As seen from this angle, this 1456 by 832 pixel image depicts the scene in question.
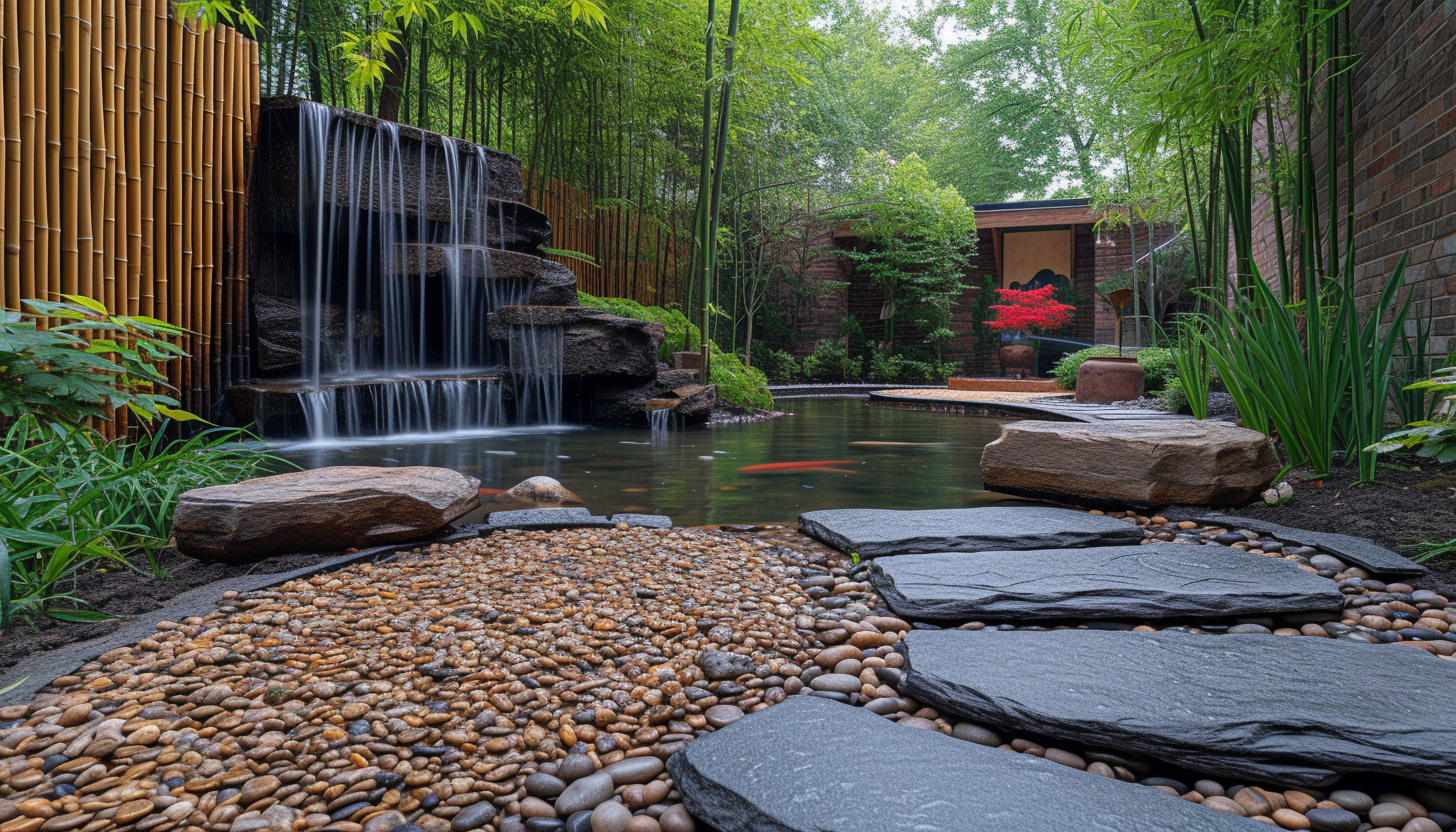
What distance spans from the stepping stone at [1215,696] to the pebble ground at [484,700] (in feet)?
0.12

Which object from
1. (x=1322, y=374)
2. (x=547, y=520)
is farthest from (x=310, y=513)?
(x=1322, y=374)

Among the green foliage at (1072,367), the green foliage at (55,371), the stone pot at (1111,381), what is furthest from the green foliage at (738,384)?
the green foliage at (55,371)

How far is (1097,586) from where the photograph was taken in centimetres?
162

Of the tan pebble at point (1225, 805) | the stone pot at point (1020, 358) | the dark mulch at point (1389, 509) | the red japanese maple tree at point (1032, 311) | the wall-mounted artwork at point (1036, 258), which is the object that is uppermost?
the wall-mounted artwork at point (1036, 258)

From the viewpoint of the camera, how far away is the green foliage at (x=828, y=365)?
1497cm

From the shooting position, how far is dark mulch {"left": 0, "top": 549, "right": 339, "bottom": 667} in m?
1.37

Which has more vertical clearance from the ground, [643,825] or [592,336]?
[592,336]

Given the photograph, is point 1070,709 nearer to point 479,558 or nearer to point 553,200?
point 479,558

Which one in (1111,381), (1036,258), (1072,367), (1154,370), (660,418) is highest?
(1036,258)

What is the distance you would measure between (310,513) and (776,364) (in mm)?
13067

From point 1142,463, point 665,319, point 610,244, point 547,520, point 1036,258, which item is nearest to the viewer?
point 547,520

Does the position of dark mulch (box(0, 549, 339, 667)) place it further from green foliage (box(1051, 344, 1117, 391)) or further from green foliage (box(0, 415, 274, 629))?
green foliage (box(1051, 344, 1117, 391))

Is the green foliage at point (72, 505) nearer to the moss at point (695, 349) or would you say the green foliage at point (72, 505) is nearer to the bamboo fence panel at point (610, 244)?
the moss at point (695, 349)

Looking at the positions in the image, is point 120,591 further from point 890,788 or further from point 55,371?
point 890,788
